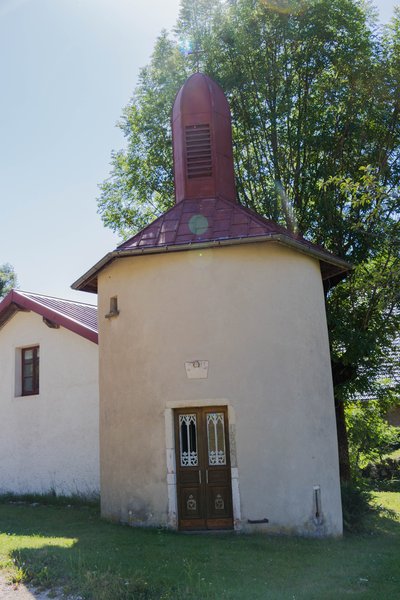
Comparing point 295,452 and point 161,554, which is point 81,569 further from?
point 295,452

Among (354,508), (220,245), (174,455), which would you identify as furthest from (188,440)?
(354,508)

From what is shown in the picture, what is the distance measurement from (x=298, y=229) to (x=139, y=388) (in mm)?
5784

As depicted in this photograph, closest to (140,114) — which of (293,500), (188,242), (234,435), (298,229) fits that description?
→ (298,229)

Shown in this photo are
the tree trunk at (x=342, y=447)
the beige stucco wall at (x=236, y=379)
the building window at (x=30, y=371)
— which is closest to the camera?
the beige stucco wall at (x=236, y=379)

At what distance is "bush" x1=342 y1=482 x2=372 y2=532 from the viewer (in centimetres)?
1052

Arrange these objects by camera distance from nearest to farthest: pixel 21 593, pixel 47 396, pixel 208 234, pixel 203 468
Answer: pixel 21 593 < pixel 203 468 < pixel 208 234 < pixel 47 396

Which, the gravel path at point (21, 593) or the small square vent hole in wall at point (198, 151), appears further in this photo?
the small square vent hole in wall at point (198, 151)

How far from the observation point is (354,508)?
36.2 feet

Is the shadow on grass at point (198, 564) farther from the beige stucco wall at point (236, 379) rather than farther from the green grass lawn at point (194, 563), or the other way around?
the beige stucco wall at point (236, 379)

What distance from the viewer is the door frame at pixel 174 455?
30.6 ft

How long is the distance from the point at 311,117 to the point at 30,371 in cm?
936

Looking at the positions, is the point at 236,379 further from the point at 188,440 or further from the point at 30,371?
the point at 30,371

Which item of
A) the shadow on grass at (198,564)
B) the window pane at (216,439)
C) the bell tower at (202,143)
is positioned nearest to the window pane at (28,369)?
the shadow on grass at (198,564)

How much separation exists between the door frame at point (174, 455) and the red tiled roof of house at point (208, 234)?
2632 mm
